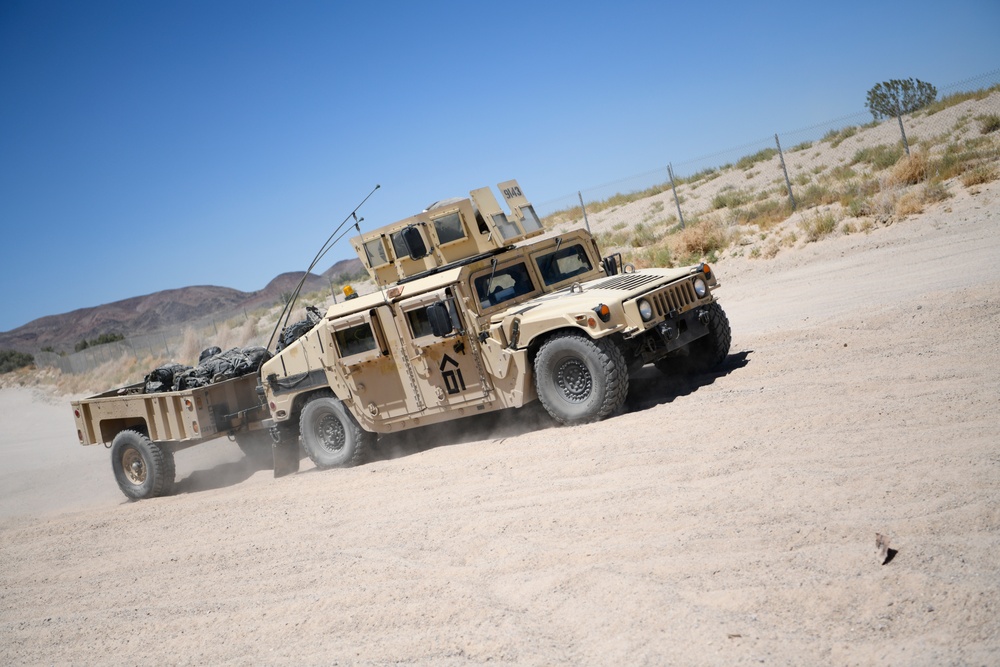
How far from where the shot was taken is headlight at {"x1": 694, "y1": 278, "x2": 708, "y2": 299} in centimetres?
907

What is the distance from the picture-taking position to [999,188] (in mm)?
15602

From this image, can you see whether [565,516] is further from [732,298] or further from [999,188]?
[999,188]

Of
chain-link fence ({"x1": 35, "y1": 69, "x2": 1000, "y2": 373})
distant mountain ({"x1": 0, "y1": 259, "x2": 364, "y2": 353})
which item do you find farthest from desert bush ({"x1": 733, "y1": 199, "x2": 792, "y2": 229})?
distant mountain ({"x1": 0, "y1": 259, "x2": 364, "y2": 353})

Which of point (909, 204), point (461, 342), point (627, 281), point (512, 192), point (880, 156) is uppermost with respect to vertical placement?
point (880, 156)

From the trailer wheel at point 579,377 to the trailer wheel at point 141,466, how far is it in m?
5.76

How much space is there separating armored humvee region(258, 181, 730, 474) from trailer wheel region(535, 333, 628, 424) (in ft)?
0.04

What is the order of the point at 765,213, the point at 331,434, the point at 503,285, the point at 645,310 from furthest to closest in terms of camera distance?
the point at 765,213 < the point at 331,434 < the point at 503,285 < the point at 645,310

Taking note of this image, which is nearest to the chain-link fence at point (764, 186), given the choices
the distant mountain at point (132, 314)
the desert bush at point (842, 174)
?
the desert bush at point (842, 174)

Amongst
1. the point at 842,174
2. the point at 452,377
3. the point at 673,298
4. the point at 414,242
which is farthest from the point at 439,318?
the point at 842,174

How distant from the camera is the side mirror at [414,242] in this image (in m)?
9.67

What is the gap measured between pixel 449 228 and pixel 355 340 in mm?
1683

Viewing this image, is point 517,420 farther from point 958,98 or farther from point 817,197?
point 958,98

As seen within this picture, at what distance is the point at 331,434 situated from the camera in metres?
10.4

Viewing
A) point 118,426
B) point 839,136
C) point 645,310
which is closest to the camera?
point 645,310
